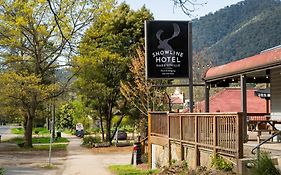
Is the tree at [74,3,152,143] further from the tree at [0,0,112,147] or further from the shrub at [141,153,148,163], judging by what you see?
the shrub at [141,153,148,163]

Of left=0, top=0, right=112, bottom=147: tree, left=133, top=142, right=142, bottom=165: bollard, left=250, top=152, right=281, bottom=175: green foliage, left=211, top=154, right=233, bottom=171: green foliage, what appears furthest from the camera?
left=0, top=0, right=112, bottom=147: tree

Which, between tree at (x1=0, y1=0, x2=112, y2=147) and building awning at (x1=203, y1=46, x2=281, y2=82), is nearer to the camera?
building awning at (x1=203, y1=46, x2=281, y2=82)

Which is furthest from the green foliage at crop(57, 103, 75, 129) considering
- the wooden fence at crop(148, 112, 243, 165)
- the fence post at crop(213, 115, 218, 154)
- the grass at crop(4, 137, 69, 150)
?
the fence post at crop(213, 115, 218, 154)

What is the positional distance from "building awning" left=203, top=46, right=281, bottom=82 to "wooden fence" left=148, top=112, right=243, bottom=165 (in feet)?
8.08

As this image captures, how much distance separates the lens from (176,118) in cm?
1688

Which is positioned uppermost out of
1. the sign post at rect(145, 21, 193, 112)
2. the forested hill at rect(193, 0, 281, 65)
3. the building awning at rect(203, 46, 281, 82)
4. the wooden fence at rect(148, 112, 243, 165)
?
the forested hill at rect(193, 0, 281, 65)

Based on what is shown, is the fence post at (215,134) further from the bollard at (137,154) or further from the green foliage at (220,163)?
the bollard at (137,154)

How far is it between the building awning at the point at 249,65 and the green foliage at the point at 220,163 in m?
3.63

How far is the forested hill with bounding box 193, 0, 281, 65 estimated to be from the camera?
12006cm

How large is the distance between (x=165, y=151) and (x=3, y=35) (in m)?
19.8

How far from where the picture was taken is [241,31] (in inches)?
5468

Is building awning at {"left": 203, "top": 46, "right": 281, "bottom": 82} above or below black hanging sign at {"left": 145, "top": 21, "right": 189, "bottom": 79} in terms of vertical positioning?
below

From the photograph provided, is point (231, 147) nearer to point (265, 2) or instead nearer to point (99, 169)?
point (99, 169)

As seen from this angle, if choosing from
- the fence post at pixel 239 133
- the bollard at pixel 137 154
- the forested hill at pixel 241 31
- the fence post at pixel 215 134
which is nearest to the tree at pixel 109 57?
the bollard at pixel 137 154
